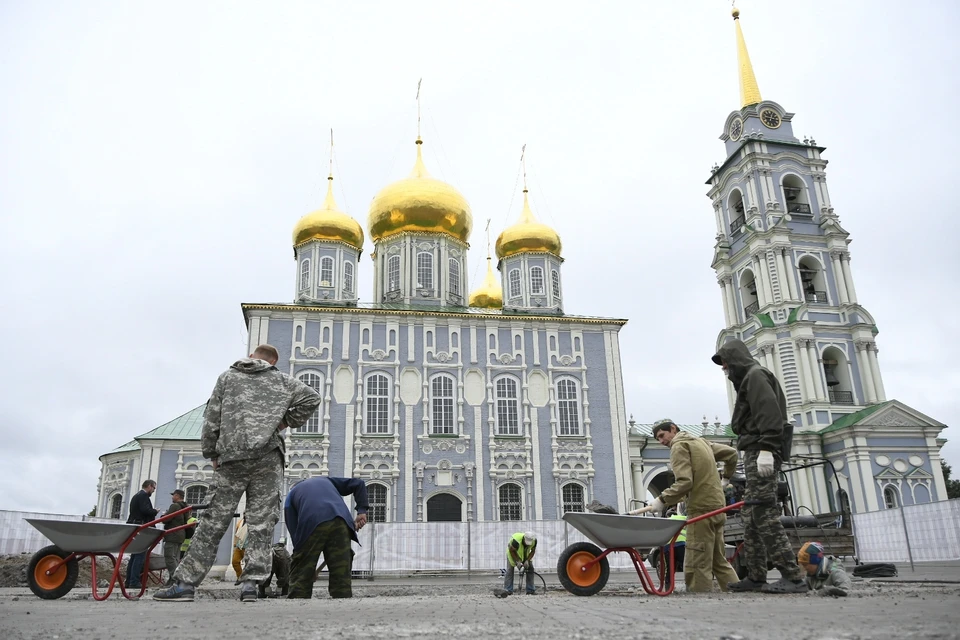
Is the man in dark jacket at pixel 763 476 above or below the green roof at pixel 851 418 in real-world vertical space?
below

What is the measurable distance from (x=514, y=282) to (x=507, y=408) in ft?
26.5

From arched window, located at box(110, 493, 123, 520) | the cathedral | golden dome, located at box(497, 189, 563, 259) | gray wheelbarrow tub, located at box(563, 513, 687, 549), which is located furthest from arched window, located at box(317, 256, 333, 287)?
gray wheelbarrow tub, located at box(563, 513, 687, 549)

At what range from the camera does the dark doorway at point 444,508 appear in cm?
2741

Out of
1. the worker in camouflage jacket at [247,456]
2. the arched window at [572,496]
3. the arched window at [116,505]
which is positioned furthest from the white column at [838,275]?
the worker in camouflage jacket at [247,456]

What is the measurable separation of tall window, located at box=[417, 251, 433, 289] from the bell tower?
16.3m

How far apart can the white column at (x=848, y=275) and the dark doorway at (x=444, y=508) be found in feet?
75.4

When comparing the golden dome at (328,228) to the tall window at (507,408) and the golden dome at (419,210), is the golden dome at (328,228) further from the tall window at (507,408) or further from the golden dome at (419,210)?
the tall window at (507,408)

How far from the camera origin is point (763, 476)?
6195 mm

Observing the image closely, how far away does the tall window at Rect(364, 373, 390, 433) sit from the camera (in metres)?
28.4

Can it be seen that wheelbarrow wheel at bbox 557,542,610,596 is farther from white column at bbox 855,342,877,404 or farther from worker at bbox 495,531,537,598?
white column at bbox 855,342,877,404

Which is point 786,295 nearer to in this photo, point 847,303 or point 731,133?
point 847,303

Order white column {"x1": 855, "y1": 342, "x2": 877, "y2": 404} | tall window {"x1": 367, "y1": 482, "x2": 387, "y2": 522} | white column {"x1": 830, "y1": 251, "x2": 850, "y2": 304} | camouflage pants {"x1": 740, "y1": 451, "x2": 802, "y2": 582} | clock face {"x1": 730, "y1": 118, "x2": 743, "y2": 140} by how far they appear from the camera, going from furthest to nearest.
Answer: clock face {"x1": 730, "y1": 118, "x2": 743, "y2": 140} < white column {"x1": 830, "y1": 251, "x2": 850, "y2": 304} < white column {"x1": 855, "y1": 342, "x2": 877, "y2": 404} < tall window {"x1": 367, "y1": 482, "x2": 387, "y2": 522} < camouflage pants {"x1": 740, "y1": 451, "x2": 802, "y2": 582}

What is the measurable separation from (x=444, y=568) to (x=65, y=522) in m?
14.2

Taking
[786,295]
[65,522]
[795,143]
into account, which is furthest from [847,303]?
[65,522]
